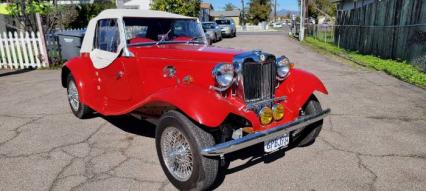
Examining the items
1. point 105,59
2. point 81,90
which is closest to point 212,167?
point 105,59

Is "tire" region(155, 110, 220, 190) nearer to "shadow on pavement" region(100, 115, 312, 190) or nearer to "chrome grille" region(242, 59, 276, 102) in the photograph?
"shadow on pavement" region(100, 115, 312, 190)

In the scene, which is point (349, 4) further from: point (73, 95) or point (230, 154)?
point (230, 154)

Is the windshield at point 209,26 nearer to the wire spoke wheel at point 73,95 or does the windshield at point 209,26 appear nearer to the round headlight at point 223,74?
the wire spoke wheel at point 73,95

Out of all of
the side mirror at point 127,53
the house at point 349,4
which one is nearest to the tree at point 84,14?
the house at point 349,4

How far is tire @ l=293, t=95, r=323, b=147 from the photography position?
13.4 feet

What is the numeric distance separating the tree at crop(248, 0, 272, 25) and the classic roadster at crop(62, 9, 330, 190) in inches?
2914

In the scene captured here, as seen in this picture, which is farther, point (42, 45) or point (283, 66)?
point (42, 45)

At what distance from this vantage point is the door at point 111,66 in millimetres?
4496

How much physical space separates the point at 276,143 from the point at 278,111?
39 centimetres

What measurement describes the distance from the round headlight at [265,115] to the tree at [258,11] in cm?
7555

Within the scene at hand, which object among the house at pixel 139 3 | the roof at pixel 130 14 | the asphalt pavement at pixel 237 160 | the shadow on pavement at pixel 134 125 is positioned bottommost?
the asphalt pavement at pixel 237 160

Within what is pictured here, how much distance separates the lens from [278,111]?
3678mm

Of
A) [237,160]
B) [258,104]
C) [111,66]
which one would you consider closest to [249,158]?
[237,160]

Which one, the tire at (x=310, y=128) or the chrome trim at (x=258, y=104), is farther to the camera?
the tire at (x=310, y=128)
